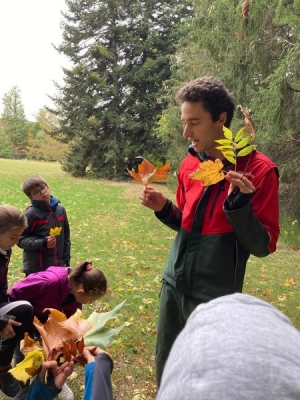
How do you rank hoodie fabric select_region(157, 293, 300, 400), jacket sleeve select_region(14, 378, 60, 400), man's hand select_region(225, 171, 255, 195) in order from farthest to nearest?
jacket sleeve select_region(14, 378, 60, 400) → man's hand select_region(225, 171, 255, 195) → hoodie fabric select_region(157, 293, 300, 400)

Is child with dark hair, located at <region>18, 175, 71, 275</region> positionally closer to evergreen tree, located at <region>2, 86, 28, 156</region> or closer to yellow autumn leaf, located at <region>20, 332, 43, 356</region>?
yellow autumn leaf, located at <region>20, 332, 43, 356</region>

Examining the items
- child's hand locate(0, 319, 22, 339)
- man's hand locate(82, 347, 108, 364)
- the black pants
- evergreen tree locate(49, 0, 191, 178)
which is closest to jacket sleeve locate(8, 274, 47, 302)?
the black pants

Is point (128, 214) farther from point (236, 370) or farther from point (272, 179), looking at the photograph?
point (236, 370)

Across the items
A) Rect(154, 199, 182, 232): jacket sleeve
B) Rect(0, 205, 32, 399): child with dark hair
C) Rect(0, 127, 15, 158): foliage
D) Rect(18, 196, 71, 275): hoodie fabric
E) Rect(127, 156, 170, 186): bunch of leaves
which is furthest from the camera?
Rect(0, 127, 15, 158): foliage

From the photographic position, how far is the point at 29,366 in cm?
153

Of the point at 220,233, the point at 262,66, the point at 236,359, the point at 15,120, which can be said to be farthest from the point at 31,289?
the point at 15,120

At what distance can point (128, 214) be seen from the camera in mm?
12203

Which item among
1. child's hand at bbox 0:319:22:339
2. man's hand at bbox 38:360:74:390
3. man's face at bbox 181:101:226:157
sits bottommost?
child's hand at bbox 0:319:22:339

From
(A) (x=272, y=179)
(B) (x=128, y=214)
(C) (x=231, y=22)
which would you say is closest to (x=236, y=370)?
(A) (x=272, y=179)

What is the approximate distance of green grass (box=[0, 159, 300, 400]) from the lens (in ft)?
11.2

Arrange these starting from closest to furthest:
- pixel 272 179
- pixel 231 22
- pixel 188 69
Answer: pixel 272 179
pixel 231 22
pixel 188 69

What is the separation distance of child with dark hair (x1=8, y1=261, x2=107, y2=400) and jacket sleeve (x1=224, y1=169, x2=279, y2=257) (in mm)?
1275

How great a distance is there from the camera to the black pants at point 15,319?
7.95 ft

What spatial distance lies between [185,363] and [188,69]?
1688 cm
